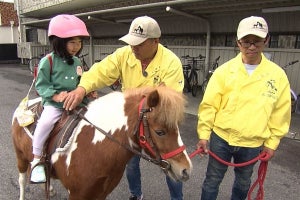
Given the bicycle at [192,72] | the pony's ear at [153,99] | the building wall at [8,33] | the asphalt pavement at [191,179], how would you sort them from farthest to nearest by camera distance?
1. the building wall at [8,33]
2. the bicycle at [192,72]
3. the asphalt pavement at [191,179]
4. the pony's ear at [153,99]

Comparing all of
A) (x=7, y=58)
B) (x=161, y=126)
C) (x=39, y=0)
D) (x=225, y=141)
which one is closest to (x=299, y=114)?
(x=225, y=141)

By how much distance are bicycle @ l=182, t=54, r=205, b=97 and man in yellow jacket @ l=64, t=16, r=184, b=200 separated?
22.5 ft

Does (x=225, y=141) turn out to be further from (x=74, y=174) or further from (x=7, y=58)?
(x=7, y=58)

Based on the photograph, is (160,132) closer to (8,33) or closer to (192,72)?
(192,72)

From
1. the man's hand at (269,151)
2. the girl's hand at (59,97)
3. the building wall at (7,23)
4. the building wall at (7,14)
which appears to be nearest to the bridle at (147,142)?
the girl's hand at (59,97)

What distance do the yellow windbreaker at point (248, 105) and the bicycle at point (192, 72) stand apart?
22.5ft

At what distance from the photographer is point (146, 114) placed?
69.3 inches

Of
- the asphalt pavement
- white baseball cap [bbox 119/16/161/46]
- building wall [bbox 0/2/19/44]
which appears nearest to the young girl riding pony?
white baseball cap [bbox 119/16/161/46]

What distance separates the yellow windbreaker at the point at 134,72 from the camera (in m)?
2.31

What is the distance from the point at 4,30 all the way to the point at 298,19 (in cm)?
2325

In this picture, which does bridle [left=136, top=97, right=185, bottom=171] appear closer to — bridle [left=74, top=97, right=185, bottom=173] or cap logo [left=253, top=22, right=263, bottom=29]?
bridle [left=74, top=97, right=185, bottom=173]

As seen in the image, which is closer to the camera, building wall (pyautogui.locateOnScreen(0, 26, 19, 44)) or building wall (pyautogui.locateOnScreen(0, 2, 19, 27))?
building wall (pyautogui.locateOnScreen(0, 2, 19, 27))

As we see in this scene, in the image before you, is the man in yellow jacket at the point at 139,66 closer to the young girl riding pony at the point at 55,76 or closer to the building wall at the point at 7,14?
the young girl riding pony at the point at 55,76

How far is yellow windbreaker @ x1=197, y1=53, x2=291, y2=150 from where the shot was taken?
217 cm
